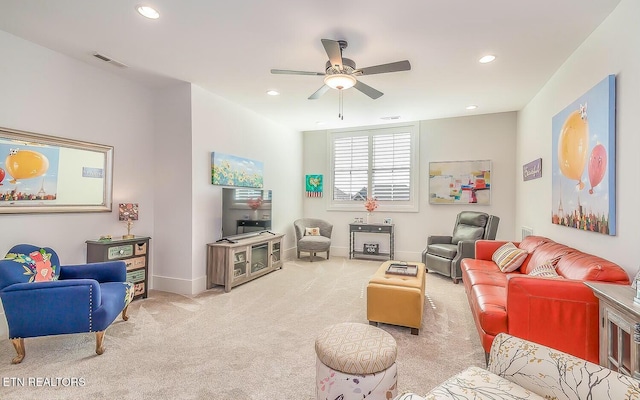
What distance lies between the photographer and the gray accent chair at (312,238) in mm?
6098

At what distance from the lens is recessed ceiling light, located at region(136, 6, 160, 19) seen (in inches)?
96.5

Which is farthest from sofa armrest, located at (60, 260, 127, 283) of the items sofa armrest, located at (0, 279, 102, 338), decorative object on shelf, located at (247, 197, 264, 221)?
decorative object on shelf, located at (247, 197, 264, 221)

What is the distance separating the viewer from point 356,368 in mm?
1667

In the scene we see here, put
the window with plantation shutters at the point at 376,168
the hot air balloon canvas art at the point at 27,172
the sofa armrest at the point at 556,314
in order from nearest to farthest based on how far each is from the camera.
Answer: the sofa armrest at the point at 556,314 < the hot air balloon canvas art at the point at 27,172 < the window with plantation shutters at the point at 376,168

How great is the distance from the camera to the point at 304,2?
2.38 metres

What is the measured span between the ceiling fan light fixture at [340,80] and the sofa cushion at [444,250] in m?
3.19

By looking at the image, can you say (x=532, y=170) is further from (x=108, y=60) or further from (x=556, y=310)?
(x=108, y=60)

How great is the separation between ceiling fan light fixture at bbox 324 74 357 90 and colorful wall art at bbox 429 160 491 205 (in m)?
3.64

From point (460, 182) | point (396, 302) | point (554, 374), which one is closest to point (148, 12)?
point (396, 302)

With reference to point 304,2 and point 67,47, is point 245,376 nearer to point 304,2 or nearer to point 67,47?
point 304,2

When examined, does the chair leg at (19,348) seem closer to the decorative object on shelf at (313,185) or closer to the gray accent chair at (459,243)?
the gray accent chair at (459,243)

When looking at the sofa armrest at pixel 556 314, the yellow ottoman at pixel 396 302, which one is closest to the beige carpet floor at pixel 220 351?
the yellow ottoman at pixel 396 302

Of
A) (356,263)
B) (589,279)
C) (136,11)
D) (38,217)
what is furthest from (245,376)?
(356,263)

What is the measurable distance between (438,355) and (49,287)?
317 centimetres
